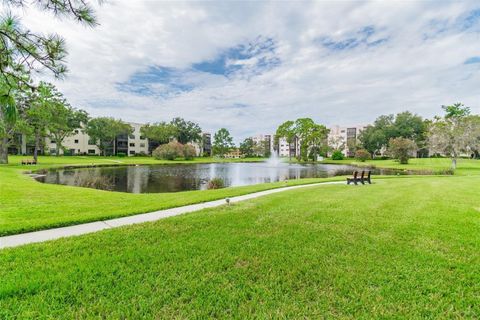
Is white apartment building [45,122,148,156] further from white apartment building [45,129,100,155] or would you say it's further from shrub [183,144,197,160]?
shrub [183,144,197,160]

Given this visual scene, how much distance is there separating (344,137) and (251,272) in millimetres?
95417

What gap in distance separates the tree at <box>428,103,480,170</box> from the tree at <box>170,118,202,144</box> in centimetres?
5724

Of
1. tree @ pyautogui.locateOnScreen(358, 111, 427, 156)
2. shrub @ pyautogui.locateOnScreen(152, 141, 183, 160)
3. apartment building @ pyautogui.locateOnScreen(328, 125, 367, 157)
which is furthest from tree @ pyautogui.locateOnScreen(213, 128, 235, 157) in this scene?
tree @ pyautogui.locateOnScreen(358, 111, 427, 156)

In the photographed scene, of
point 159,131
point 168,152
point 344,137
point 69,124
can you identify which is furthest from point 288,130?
point 69,124

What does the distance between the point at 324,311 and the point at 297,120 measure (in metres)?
64.3

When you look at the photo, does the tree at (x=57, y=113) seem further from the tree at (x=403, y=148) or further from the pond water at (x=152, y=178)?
the tree at (x=403, y=148)

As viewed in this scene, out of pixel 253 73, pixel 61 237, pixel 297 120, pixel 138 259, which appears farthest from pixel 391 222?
pixel 297 120

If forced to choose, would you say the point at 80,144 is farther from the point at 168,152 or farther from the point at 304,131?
the point at 304,131

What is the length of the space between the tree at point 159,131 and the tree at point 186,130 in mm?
4421

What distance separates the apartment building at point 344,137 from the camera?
75938mm

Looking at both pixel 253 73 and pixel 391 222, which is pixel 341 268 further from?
pixel 253 73

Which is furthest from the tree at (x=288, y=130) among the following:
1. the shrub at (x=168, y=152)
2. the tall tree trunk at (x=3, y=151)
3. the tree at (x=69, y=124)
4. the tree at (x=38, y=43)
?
the tree at (x=38, y=43)

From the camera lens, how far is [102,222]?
18.4ft

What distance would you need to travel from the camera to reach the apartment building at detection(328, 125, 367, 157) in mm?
75938
